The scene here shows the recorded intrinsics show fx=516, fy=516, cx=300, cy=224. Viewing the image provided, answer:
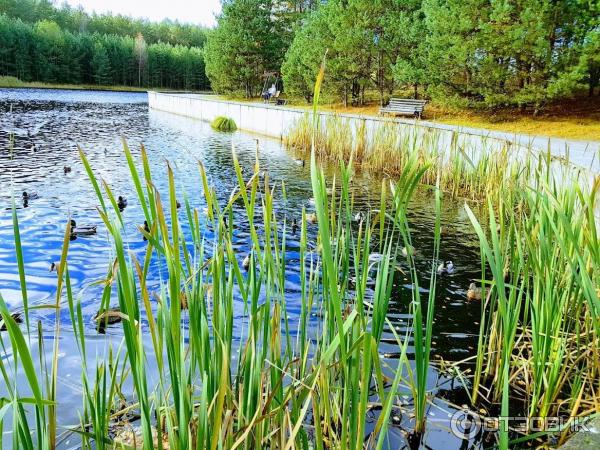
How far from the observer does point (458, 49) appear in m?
15.0

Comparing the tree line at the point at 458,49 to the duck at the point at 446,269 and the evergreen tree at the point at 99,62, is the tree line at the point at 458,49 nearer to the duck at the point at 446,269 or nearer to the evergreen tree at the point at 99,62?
the duck at the point at 446,269

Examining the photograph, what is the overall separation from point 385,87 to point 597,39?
387 inches

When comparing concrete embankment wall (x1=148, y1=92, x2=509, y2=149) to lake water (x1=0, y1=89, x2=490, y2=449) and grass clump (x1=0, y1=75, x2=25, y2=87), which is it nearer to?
lake water (x1=0, y1=89, x2=490, y2=449)

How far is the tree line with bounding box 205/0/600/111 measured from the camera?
45.2 feet

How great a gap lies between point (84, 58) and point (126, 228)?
5421cm

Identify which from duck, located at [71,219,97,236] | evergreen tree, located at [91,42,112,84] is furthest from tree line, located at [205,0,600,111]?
evergreen tree, located at [91,42,112,84]

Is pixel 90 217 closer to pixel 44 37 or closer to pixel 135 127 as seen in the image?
pixel 135 127

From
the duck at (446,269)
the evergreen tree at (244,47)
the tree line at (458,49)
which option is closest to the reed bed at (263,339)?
the duck at (446,269)

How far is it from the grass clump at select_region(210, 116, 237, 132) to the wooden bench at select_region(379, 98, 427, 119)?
6.72 metres

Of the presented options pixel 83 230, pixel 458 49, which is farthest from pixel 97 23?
pixel 83 230

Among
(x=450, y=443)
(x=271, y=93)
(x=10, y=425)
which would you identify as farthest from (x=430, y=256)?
(x=271, y=93)

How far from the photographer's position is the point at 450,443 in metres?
2.90

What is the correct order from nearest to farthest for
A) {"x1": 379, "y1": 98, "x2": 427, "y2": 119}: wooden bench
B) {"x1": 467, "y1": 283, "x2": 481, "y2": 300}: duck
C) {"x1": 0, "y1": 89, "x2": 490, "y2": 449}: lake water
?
{"x1": 0, "y1": 89, "x2": 490, "y2": 449}: lake water, {"x1": 467, "y1": 283, "x2": 481, "y2": 300}: duck, {"x1": 379, "y1": 98, "x2": 427, "y2": 119}: wooden bench

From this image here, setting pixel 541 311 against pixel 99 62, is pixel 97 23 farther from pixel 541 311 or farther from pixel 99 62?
pixel 541 311
